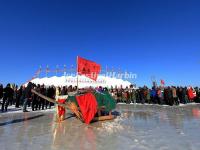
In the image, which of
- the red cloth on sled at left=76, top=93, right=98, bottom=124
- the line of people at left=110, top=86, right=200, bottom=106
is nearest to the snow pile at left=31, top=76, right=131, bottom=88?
the line of people at left=110, top=86, right=200, bottom=106

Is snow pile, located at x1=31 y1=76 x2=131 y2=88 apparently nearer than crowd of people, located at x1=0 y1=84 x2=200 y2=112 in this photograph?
No

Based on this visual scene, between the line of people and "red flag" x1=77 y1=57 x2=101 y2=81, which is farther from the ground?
"red flag" x1=77 y1=57 x2=101 y2=81

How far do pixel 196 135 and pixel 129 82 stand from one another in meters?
30.5

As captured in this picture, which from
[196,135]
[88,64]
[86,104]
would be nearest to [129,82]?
[88,64]

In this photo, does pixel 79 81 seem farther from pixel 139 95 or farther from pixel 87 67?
pixel 87 67

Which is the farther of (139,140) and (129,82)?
(129,82)

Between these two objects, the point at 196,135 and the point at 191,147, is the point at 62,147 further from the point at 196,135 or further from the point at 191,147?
the point at 196,135

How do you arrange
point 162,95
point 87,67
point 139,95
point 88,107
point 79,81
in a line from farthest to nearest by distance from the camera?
point 79,81, point 139,95, point 162,95, point 87,67, point 88,107

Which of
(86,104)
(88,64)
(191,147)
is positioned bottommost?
(191,147)

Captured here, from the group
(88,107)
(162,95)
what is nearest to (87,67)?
(88,107)

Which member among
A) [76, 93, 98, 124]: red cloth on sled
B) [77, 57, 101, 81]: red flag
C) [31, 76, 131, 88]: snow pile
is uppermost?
[31, 76, 131, 88]: snow pile

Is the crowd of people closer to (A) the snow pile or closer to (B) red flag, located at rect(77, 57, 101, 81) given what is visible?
(A) the snow pile

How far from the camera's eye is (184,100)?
24.3 metres

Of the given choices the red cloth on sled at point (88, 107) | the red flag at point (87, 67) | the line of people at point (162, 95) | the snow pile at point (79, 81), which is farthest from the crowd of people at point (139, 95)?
the red cloth on sled at point (88, 107)
